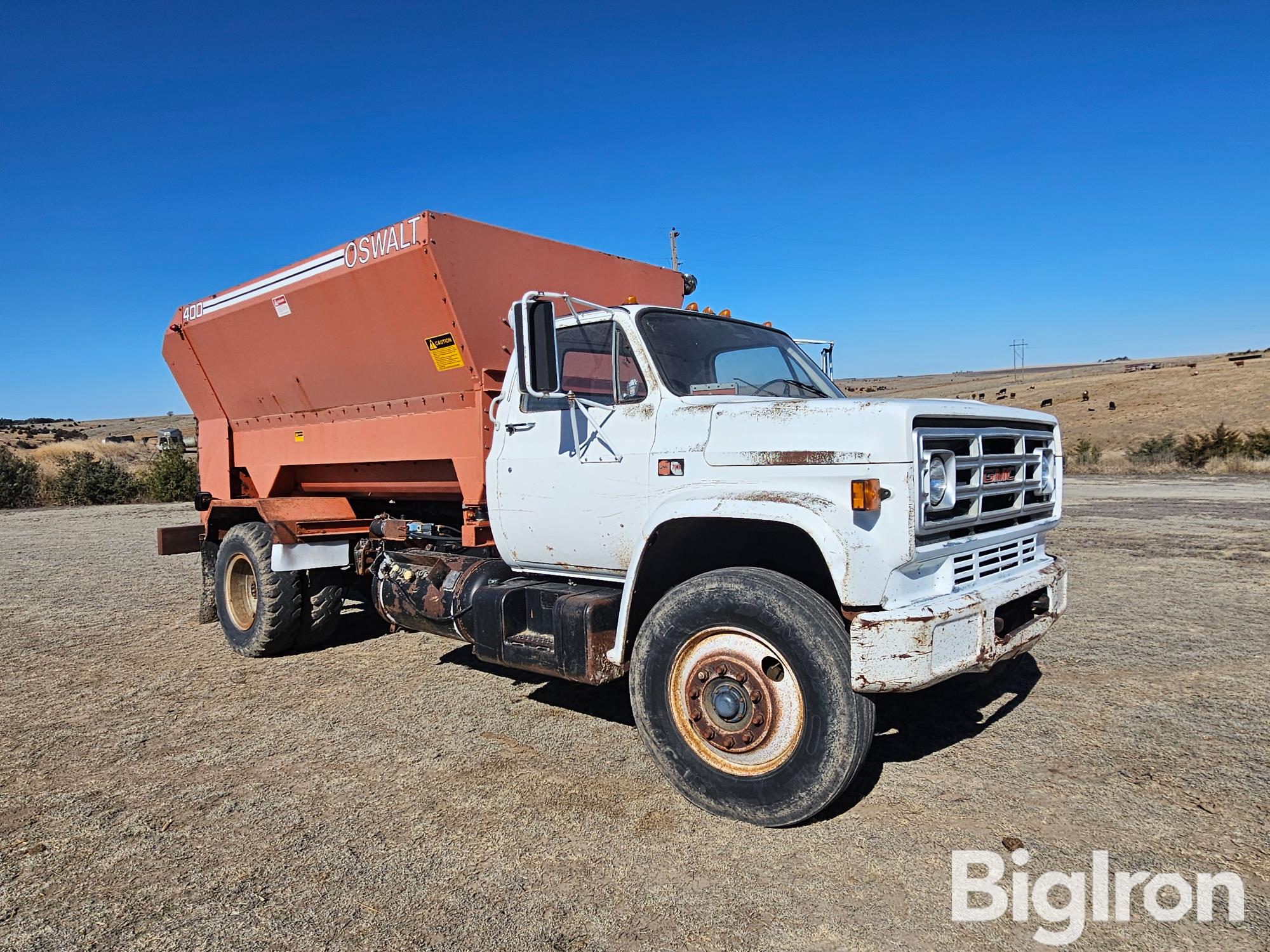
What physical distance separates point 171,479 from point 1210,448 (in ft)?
104

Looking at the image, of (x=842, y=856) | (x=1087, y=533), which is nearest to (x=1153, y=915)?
(x=842, y=856)

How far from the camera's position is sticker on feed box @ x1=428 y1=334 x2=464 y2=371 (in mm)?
5164

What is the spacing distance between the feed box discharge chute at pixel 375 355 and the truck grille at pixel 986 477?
2.70 meters

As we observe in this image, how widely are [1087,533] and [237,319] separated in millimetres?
11505

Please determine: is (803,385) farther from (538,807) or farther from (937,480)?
(538,807)

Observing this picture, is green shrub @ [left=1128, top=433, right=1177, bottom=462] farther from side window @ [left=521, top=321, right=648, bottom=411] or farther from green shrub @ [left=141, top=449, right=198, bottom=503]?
green shrub @ [left=141, top=449, right=198, bottom=503]

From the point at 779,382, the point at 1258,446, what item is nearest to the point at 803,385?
the point at 779,382

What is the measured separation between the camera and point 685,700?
12.5 ft

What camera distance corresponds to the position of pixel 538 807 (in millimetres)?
3861

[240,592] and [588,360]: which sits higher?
[588,360]

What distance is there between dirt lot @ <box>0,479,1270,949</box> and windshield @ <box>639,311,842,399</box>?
6.50 ft

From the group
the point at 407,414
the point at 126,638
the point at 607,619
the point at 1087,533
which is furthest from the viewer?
the point at 1087,533

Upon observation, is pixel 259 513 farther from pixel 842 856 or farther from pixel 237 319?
pixel 842 856

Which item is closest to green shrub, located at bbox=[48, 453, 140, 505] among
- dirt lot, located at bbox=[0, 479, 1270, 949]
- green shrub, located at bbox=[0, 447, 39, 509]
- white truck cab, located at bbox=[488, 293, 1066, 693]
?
green shrub, located at bbox=[0, 447, 39, 509]
